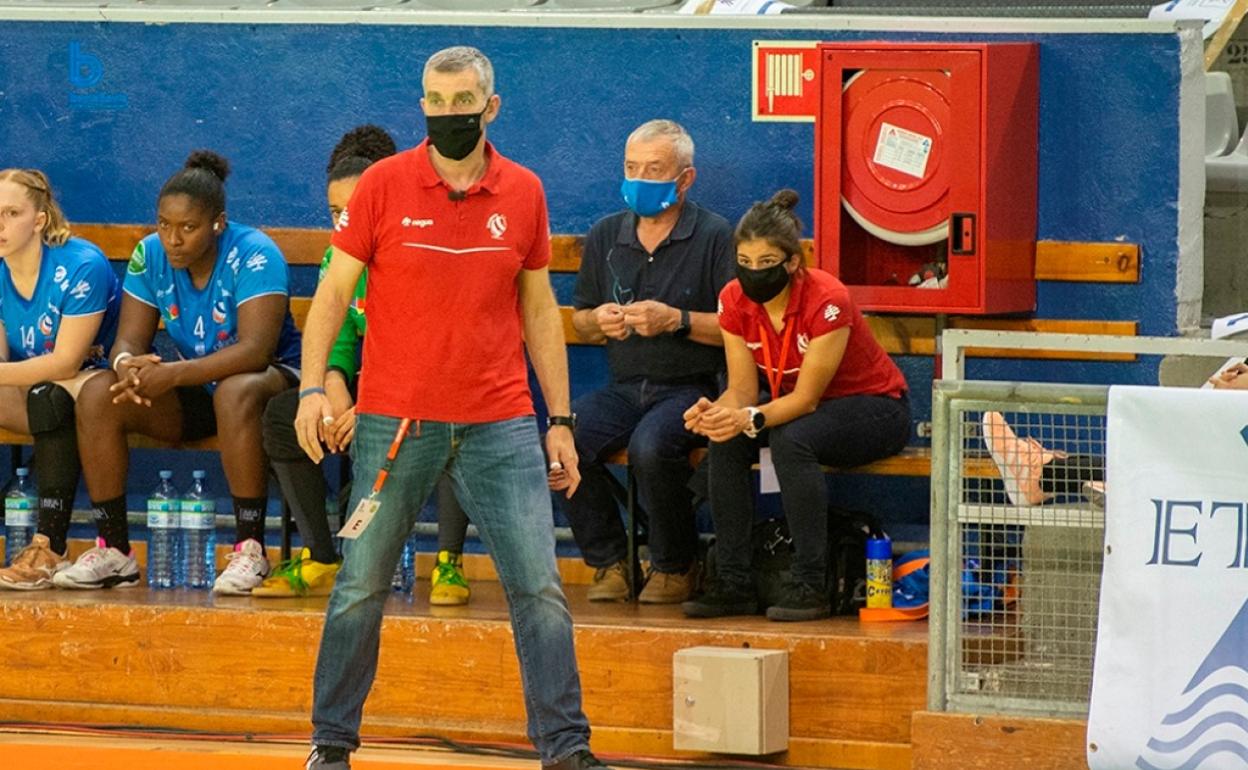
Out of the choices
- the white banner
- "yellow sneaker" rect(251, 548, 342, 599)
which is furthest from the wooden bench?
the white banner

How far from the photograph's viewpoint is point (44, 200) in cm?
746

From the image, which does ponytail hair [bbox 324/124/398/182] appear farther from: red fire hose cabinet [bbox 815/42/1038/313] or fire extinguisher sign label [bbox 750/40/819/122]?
red fire hose cabinet [bbox 815/42/1038/313]

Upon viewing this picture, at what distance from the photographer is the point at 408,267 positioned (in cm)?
521

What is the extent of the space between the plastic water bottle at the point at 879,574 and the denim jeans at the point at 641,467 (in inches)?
24.3

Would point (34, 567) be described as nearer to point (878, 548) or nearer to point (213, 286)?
point (213, 286)

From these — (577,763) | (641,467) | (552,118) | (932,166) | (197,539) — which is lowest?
(577,763)

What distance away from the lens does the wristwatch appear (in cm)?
638

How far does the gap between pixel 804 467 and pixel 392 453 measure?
160cm

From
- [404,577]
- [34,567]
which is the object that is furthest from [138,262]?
[404,577]

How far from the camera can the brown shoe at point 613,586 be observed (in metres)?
6.89

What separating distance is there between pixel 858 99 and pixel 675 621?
1807mm

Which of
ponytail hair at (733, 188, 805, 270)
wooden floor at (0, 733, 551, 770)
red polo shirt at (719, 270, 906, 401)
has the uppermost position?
ponytail hair at (733, 188, 805, 270)

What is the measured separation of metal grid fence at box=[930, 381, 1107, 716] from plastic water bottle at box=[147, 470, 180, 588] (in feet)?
9.49

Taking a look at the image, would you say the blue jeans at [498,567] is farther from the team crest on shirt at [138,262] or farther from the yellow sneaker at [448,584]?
the team crest on shirt at [138,262]
